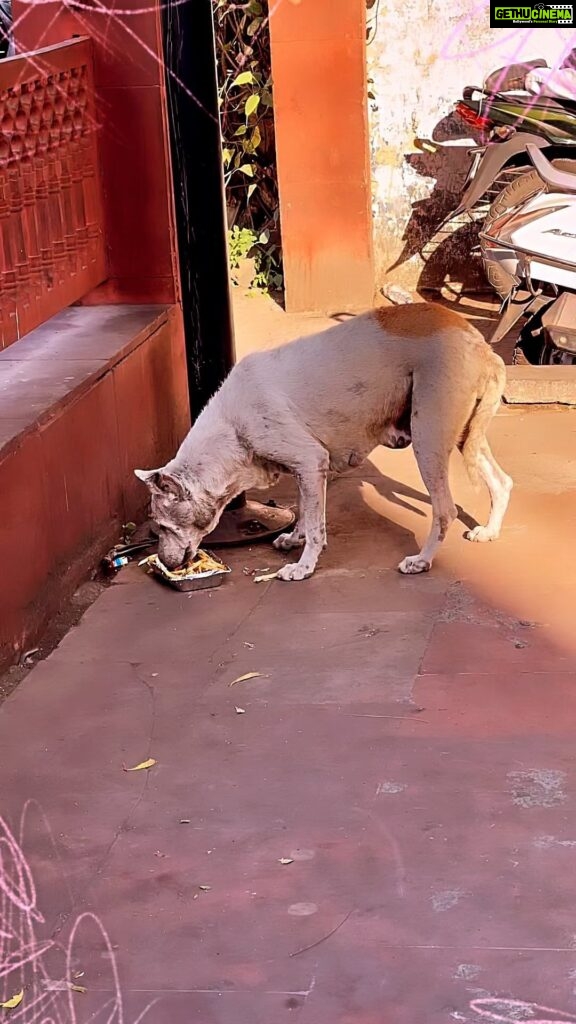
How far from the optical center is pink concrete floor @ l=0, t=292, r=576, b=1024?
3379 millimetres

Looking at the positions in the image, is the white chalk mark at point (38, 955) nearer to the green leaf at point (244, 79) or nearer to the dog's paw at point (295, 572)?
the dog's paw at point (295, 572)

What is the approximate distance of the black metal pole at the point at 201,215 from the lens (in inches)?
253

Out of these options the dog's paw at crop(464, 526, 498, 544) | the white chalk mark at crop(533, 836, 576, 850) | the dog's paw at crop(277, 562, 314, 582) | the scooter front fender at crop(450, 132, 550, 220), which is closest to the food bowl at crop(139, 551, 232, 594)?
the dog's paw at crop(277, 562, 314, 582)

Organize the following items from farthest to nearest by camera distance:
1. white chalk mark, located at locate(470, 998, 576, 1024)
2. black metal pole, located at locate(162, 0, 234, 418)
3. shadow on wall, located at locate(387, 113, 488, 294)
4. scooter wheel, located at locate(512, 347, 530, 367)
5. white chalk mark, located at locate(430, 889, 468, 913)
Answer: shadow on wall, located at locate(387, 113, 488, 294)
scooter wheel, located at locate(512, 347, 530, 367)
black metal pole, located at locate(162, 0, 234, 418)
white chalk mark, located at locate(430, 889, 468, 913)
white chalk mark, located at locate(470, 998, 576, 1024)

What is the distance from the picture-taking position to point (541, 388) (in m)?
8.13

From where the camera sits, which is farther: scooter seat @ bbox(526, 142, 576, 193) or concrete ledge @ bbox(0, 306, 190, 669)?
scooter seat @ bbox(526, 142, 576, 193)

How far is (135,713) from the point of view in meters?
4.93

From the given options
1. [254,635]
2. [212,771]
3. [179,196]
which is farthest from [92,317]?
[212,771]

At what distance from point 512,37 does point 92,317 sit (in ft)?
15.5

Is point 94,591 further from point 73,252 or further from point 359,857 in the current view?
point 359,857

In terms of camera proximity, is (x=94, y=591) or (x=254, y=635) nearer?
(x=254, y=635)

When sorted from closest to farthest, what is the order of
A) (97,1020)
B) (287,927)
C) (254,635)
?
(97,1020) < (287,927) < (254,635)

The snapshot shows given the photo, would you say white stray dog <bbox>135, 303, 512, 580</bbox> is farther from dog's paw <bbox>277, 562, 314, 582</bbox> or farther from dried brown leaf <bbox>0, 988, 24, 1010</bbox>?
dried brown leaf <bbox>0, 988, 24, 1010</bbox>

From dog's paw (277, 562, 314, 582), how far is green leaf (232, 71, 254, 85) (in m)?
5.94
